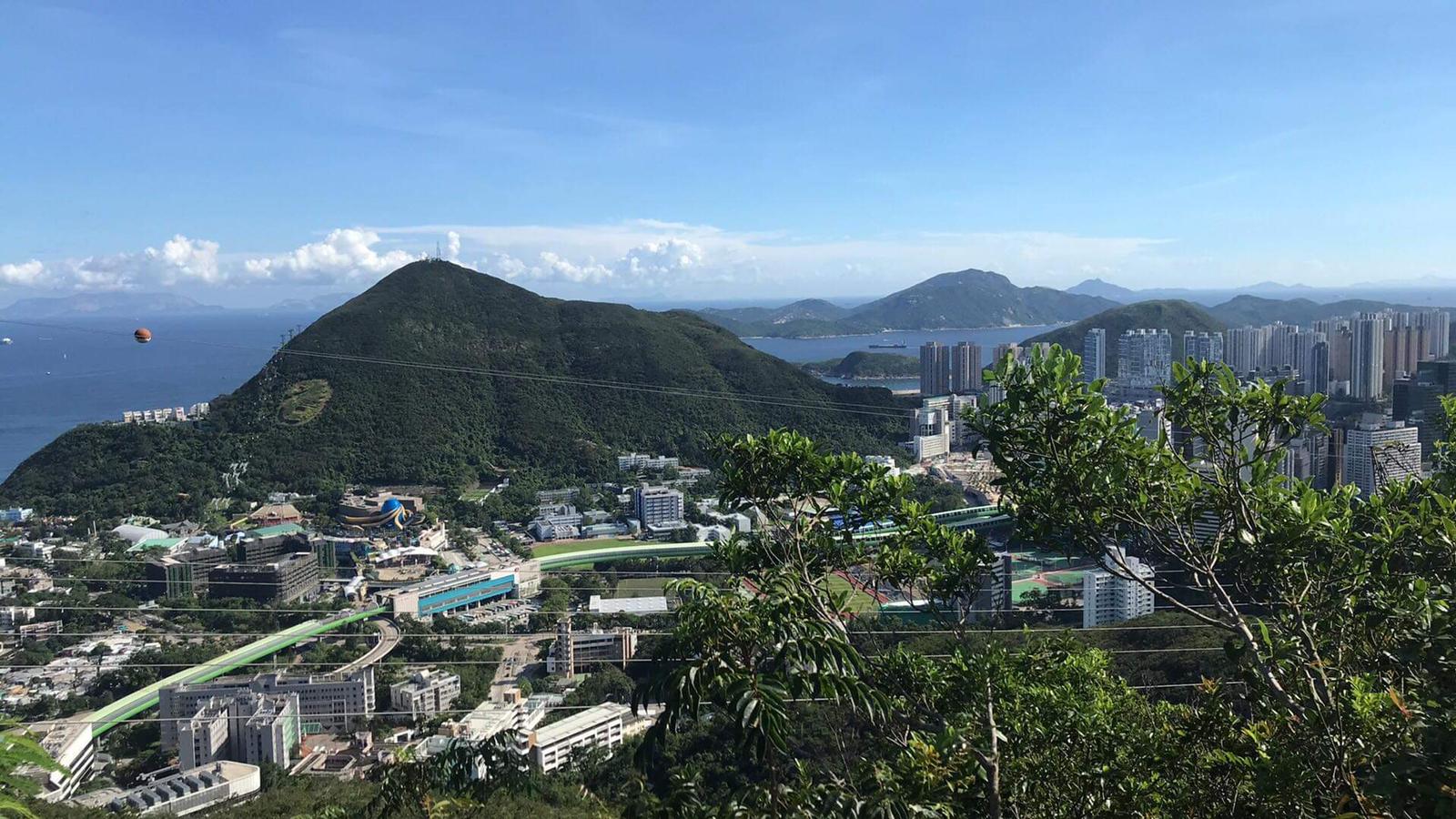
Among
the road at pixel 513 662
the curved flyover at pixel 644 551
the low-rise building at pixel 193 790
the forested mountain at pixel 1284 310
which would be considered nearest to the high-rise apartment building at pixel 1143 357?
the forested mountain at pixel 1284 310

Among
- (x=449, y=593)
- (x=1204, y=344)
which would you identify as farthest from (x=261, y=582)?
(x=1204, y=344)

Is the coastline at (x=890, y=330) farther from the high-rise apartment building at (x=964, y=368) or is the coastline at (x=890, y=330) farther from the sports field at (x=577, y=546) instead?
the sports field at (x=577, y=546)

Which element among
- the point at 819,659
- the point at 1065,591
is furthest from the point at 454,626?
the point at 819,659

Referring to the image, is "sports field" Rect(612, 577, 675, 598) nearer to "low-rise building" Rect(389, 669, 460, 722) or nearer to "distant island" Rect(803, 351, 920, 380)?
"low-rise building" Rect(389, 669, 460, 722)

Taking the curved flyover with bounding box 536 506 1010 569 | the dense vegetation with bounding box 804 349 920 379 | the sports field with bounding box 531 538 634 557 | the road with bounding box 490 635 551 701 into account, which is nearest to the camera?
the road with bounding box 490 635 551 701

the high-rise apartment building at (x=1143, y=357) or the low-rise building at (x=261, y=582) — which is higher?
the high-rise apartment building at (x=1143, y=357)

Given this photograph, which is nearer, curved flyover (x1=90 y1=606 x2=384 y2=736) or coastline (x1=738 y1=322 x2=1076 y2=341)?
curved flyover (x1=90 y1=606 x2=384 y2=736)

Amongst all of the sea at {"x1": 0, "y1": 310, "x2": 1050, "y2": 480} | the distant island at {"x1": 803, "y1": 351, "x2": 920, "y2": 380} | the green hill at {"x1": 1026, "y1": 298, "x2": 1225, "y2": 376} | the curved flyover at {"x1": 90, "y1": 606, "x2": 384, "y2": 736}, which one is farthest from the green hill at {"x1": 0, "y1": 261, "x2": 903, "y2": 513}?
the green hill at {"x1": 1026, "y1": 298, "x2": 1225, "y2": 376}
